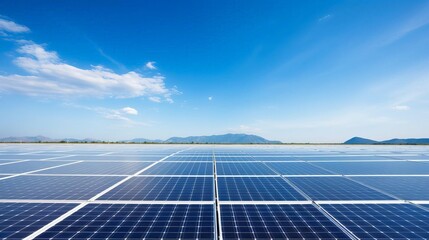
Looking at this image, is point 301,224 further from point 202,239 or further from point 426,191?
point 426,191

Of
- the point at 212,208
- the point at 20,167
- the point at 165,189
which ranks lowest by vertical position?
the point at 212,208

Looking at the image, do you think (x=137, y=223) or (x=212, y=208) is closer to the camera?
(x=137, y=223)

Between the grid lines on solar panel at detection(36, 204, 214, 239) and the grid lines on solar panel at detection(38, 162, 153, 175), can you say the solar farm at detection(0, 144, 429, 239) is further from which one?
the grid lines on solar panel at detection(38, 162, 153, 175)

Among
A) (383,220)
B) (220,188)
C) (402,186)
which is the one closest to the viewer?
(383,220)

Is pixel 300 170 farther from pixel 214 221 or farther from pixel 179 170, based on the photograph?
pixel 214 221

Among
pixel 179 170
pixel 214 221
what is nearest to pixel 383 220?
pixel 214 221

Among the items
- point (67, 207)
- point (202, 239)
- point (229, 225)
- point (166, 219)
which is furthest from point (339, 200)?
point (67, 207)

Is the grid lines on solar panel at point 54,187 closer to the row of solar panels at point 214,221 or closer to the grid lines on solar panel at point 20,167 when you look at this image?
the row of solar panels at point 214,221

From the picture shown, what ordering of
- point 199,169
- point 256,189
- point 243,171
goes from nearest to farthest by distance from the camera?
point 256,189
point 243,171
point 199,169

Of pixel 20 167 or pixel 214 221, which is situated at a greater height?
pixel 20 167
